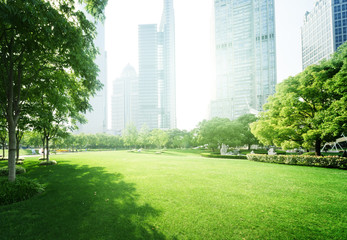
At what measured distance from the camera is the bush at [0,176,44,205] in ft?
20.0

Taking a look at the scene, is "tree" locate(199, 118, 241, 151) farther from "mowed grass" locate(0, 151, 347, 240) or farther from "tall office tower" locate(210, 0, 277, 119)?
"tall office tower" locate(210, 0, 277, 119)

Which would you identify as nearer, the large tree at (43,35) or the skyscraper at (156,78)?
the large tree at (43,35)

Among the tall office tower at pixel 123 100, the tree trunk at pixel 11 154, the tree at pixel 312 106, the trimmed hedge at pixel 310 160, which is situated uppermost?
the tall office tower at pixel 123 100

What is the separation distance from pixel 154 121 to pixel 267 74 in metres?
105

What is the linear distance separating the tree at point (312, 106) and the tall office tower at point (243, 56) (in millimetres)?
104083

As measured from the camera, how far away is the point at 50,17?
17.7ft

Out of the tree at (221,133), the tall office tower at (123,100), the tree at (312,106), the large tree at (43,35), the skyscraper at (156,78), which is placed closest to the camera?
the large tree at (43,35)

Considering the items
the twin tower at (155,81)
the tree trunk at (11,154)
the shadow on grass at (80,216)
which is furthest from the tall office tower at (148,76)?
the shadow on grass at (80,216)

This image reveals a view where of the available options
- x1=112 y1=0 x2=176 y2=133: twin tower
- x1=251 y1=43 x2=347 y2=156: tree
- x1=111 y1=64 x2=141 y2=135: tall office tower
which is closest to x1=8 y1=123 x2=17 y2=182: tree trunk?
x1=251 y1=43 x2=347 y2=156: tree

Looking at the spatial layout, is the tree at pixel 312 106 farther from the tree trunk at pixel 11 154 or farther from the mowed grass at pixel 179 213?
the tree trunk at pixel 11 154

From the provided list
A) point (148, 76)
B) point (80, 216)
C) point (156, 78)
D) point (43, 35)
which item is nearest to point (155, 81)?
point (156, 78)

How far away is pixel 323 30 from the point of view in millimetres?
102750

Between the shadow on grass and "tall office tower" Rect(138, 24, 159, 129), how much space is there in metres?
149

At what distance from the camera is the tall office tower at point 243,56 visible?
389 feet
